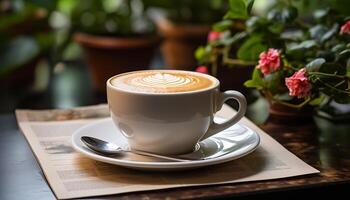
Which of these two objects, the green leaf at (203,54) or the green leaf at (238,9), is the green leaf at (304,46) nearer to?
the green leaf at (238,9)

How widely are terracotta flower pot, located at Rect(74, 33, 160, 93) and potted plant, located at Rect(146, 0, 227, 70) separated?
0.09 meters

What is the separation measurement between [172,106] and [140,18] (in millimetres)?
872

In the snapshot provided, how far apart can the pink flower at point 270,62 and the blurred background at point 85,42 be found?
0.41 meters

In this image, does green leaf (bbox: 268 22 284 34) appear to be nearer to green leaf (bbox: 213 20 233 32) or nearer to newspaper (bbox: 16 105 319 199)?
green leaf (bbox: 213 20 233 32)

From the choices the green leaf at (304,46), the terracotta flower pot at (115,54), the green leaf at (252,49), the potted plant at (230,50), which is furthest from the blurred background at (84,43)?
the green leaf at (304,46)

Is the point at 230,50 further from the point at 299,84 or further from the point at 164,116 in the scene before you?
the point at 164,116

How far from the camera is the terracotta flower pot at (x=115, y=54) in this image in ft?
4.75

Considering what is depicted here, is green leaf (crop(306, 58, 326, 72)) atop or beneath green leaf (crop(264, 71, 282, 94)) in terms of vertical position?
atop

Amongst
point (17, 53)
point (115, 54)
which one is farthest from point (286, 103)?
point (17, 53)

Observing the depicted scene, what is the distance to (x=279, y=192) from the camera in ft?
2.39

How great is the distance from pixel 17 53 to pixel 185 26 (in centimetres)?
38

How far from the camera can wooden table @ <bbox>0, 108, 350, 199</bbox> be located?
72cm

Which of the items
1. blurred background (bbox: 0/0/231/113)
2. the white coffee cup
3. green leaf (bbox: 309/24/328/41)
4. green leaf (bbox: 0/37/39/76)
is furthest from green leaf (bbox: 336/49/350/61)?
green leaf (bbox: 0/37/39/76)

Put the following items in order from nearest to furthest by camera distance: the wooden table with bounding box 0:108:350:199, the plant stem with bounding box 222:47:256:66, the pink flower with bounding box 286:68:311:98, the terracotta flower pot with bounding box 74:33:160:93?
the wooden table with bounding box 0:108:350:199, the pink flower with bounding box 286:68:311:98, the plant stem with bounding box 222:47:256:66, the terracotta flower pot with bounding box 74:33:160:93
